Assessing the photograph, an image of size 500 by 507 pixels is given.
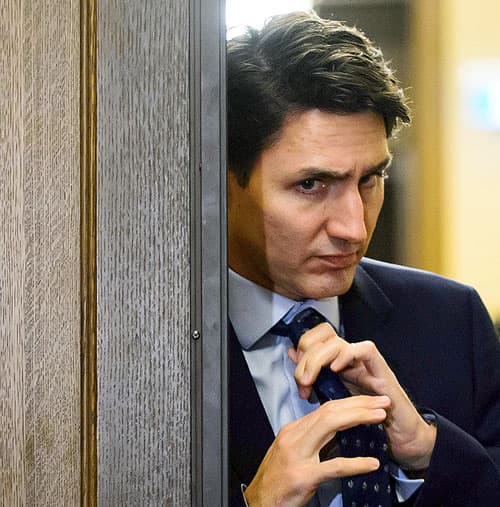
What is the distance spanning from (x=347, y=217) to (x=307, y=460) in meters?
0.24

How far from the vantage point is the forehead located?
76 centimetres

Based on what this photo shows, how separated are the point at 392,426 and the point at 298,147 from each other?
0.30 meters

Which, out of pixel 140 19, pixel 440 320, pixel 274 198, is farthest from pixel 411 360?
pixel 140 19

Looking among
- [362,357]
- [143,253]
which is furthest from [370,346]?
[143,253]

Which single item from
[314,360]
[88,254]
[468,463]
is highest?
[88,254]

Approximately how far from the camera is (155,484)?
763mm

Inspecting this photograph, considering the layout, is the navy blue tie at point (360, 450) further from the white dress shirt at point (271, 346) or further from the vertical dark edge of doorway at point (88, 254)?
the vertical dark edge of doorway at point (88, 254)

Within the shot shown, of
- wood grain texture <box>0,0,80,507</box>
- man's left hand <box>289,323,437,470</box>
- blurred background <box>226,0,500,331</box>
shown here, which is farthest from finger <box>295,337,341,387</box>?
wood grain texture <box>0,0,80,507</box>

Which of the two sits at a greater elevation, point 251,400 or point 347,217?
point 347,217

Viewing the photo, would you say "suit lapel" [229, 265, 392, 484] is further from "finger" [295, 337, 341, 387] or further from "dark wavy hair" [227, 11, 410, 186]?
"dark wavy hair" [227, 11, 410, 186]

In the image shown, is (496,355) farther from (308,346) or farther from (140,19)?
(140,19)

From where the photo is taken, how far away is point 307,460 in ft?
2.48

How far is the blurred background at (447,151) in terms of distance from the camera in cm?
78

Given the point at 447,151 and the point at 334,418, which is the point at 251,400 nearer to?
the point at 334,418
